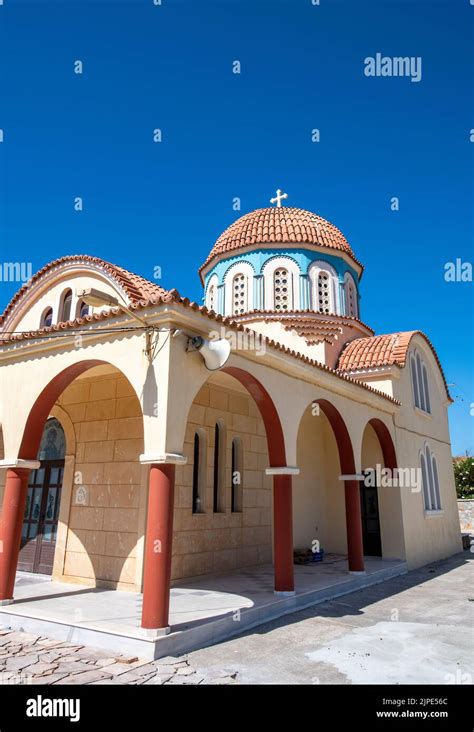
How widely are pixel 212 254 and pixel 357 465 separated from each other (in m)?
8.70

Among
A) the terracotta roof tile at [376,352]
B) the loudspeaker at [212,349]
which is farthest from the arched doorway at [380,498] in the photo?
the loudspeaker at [212,349]

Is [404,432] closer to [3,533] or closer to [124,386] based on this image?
[124,386]

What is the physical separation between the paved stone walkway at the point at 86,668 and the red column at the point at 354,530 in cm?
533

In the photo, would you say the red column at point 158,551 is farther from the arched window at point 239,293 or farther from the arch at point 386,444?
the arched window at point 239,293

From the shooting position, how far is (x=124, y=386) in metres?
9.26

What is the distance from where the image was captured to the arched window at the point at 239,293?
15.0m

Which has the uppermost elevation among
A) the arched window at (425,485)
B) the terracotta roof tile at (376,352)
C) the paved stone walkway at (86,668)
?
the terracotta roof tile at (376,352)

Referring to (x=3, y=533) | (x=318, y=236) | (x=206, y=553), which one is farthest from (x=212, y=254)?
(x=3, y=533)

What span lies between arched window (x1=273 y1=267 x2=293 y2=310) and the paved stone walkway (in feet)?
35.3

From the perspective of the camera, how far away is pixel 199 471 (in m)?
9.62

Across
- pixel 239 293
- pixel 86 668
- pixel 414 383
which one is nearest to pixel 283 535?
pixel 86 668

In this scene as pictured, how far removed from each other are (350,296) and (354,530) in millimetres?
8189

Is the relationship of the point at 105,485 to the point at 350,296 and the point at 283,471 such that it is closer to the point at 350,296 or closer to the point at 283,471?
the point at 283,471

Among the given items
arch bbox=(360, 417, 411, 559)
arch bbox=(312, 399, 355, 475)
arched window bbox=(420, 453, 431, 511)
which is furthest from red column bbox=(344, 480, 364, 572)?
arched window bbox=(420, 453, 431, 511)
